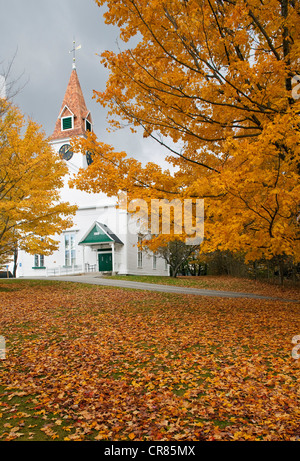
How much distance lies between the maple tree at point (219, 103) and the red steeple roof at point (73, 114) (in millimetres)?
24652

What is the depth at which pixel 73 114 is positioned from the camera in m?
32.2

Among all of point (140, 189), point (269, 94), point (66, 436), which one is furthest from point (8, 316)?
point (269, 94)

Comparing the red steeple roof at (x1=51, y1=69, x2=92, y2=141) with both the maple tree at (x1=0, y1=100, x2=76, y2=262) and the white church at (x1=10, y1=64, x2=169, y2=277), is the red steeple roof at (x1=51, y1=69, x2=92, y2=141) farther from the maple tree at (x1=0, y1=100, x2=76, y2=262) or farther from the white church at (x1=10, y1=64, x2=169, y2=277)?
the maple tree at (x1=0, y1=100, x2=76, y2=262)

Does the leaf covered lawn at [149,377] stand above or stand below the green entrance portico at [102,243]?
below

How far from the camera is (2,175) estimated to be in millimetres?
13469

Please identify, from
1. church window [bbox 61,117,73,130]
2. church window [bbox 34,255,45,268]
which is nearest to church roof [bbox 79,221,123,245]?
church window [bbox 34,255,45,268]

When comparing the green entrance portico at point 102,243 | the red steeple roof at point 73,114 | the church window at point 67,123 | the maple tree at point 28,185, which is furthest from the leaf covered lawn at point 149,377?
the church window at point 67,123

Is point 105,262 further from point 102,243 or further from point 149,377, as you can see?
point 149,377

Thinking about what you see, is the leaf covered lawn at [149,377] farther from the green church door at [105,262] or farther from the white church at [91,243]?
the green church door at [105,262]

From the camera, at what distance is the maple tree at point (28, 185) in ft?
43.2

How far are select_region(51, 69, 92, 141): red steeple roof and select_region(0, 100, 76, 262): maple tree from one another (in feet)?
54.1

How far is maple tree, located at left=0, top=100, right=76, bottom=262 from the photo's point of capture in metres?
13.2
